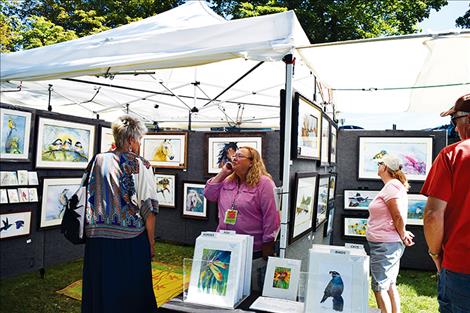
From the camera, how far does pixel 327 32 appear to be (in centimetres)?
1172

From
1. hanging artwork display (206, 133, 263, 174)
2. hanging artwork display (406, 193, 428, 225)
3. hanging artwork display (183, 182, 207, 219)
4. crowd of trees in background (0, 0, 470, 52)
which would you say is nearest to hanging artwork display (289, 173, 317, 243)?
hanging artwork display (206, 133, 263, 174)

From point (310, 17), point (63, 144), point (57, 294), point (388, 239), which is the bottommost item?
point (57, 294)

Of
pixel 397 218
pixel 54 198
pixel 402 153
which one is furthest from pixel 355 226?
pixel 54 198

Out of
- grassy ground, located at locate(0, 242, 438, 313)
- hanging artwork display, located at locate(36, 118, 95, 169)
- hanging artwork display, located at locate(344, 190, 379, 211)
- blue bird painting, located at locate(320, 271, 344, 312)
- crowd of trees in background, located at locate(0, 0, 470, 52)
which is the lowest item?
grassy ground, located at locate(0, 242, 438, 313)

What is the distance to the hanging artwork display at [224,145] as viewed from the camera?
4793 mm

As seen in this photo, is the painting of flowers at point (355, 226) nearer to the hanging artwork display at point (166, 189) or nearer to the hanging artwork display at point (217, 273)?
the hanging artwork display at point (166, 189)

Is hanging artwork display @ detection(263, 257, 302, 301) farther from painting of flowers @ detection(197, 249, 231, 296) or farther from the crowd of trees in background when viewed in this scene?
the crowd of trees in background

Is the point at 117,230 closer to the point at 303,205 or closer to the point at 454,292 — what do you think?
the point at 303,205

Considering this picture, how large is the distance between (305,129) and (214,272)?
1.10 metres

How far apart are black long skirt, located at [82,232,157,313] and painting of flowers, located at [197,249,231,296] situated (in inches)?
21.7

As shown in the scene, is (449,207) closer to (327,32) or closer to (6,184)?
(6,184)

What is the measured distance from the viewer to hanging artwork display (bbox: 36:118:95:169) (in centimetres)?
380

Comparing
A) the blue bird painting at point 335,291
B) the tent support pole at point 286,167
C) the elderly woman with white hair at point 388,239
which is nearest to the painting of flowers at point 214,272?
the tent support pole at point 286,167

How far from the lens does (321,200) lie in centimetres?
308
